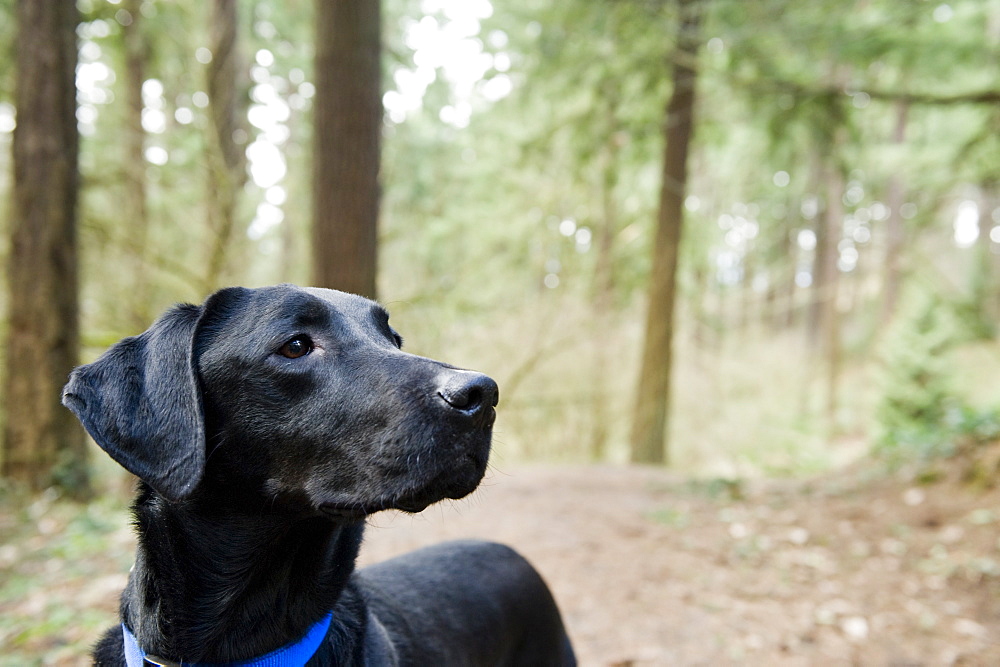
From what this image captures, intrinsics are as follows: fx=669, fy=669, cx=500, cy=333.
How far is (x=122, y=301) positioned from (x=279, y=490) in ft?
26.2

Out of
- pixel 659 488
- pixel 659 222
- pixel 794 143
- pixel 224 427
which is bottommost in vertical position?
pixel 659 488

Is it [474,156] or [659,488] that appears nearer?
[659,488]

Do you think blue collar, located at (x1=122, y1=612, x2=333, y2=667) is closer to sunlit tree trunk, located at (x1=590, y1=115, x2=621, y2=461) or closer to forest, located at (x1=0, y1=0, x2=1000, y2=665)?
forest, located at (x1=0, y1=0, x2=1000, y2=665)

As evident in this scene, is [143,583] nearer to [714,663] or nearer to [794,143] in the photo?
[714,663]

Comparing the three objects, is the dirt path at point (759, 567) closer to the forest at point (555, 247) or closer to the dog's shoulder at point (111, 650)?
the forest at point (555, 247)

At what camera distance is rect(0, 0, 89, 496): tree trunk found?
6164 millimetres

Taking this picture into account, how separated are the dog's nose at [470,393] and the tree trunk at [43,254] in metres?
6.23

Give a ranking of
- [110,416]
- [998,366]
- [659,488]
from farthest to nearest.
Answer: [998,366] < [659,488] < [110,416]

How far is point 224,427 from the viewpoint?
192 centimetres

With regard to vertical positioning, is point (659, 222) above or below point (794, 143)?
below

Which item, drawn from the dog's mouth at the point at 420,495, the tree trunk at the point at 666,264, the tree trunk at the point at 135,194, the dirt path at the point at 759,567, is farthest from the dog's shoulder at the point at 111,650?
the tree trunk at the point at 666,264

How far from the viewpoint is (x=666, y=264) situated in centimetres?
1063

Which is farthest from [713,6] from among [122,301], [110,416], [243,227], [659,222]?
[110,416]

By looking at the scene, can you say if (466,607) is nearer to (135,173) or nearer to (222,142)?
(222,142)
